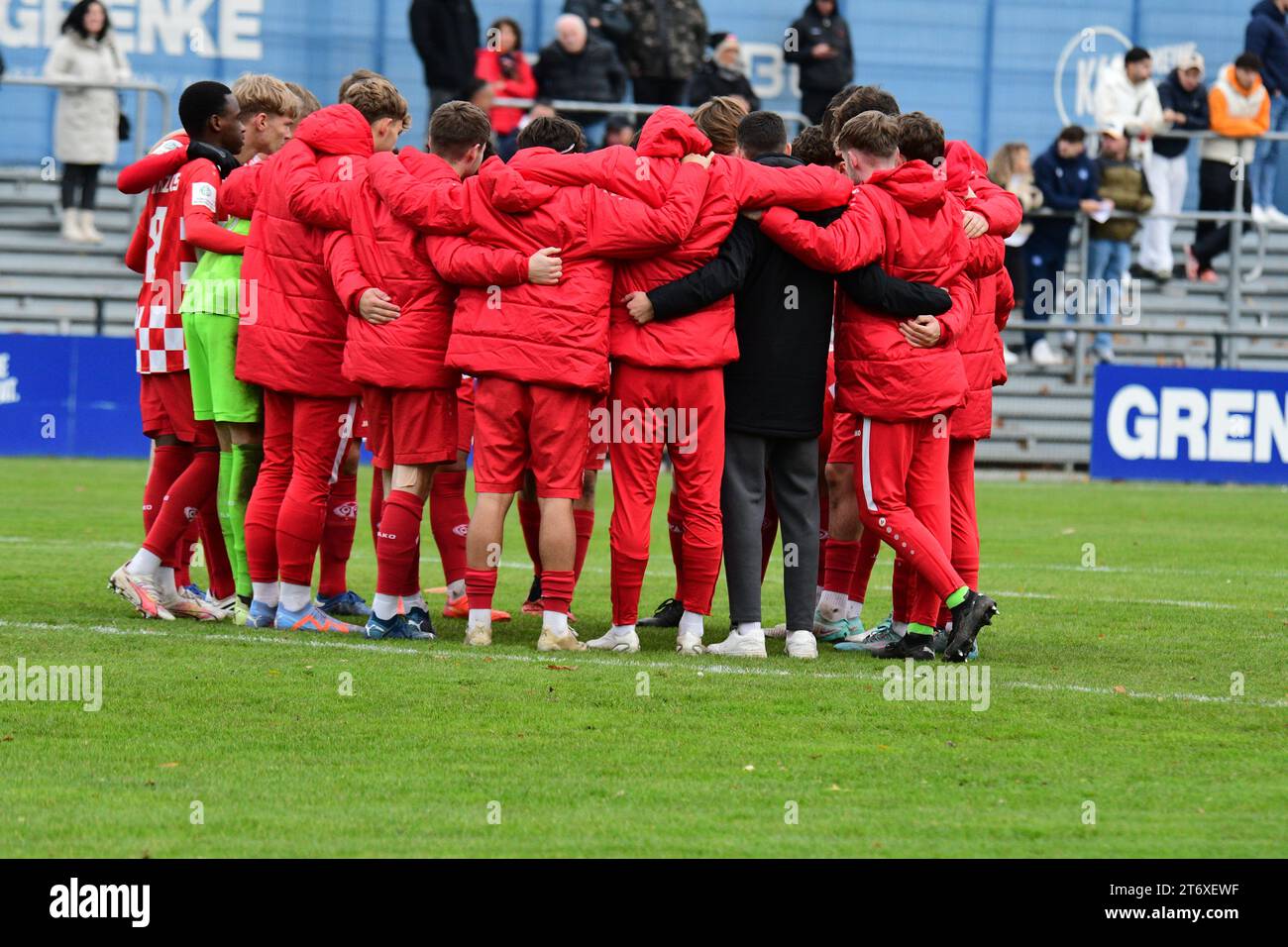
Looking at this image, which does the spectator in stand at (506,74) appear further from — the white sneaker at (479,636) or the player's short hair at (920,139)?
the white sneaker at (479,636)

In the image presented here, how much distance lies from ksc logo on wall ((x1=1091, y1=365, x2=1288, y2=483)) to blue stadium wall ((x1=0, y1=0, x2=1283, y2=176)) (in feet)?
19.4

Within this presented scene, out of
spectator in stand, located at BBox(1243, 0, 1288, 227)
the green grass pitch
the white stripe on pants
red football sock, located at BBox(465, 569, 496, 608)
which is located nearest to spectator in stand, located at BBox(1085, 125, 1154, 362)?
the white stripe on pants

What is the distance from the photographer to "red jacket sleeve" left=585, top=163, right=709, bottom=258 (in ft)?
25.7

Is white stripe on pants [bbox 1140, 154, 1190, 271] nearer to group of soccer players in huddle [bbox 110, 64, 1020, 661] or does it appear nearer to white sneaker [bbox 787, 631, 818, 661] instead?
group of soccer players in huddle [bbox 110, 64, 1020, 661]

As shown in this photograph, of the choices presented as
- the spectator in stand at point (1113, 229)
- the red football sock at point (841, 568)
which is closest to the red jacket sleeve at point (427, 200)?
the red football sock at point (841, 568)

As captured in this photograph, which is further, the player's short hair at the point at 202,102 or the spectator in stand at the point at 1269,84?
the spectator in stand at the point at 1269,84

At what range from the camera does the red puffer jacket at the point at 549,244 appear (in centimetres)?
788

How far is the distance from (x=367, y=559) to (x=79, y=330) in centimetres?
894

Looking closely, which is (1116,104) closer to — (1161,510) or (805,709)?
(1161,510)

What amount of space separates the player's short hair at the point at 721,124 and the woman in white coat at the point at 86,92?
1261cm

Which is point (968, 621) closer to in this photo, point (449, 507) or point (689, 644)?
point (689, 644)

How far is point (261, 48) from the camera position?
74.9ft
